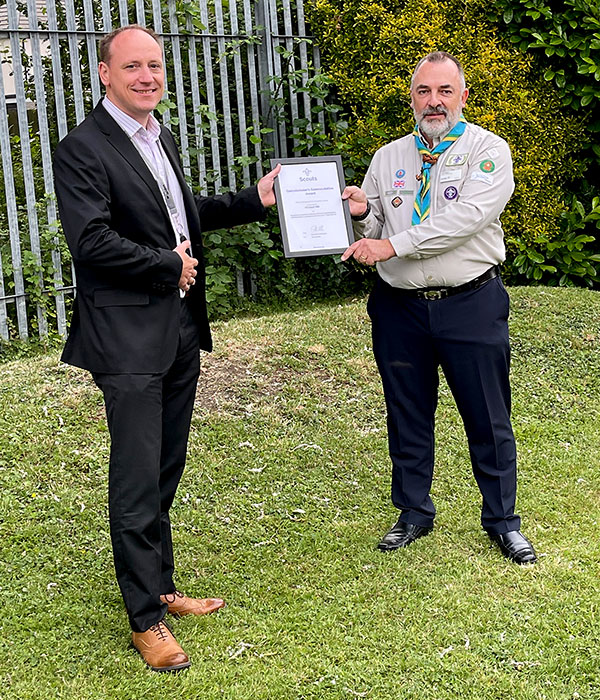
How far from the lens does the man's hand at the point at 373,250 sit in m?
4.31

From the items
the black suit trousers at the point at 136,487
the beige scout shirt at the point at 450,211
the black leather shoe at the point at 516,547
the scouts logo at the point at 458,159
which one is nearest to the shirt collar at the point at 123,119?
the black suit trousers at the point at 136,487

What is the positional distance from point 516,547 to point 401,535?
551mm

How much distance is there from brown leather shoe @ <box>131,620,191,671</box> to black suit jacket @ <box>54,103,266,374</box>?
1.00 metres

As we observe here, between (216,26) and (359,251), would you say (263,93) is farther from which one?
(359,251)

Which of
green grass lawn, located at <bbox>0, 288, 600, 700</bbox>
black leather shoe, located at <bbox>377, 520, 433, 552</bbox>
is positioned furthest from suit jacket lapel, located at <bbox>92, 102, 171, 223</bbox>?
black leather shoe, located at <bbox>377, 520, 433, 552</bbox>

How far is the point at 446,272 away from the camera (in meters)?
4.34

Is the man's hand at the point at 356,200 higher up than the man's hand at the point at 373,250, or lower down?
higher up

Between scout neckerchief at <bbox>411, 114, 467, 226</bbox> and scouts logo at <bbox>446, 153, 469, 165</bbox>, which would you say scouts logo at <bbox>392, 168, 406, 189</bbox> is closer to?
scout neckerchief at <bbox>411, 114, 467, 226</bbox>

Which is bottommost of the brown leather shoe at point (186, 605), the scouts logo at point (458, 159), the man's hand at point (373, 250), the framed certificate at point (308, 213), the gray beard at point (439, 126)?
the brown leather shoe at point (186, 605)

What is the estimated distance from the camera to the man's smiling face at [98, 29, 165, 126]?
11.7 feet

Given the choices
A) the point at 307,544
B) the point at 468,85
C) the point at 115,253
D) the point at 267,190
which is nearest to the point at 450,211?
the point at 267,190

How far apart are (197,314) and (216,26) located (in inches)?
190

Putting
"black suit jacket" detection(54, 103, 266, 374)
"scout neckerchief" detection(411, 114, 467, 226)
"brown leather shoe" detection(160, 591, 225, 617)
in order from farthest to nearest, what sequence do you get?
"scout neckerchief" detection(411, 114, 467, 226) < "brown leather shoe" detection(160, 591, 225, 617) < "black suit jacket" detection(54, 103, 266, 374)

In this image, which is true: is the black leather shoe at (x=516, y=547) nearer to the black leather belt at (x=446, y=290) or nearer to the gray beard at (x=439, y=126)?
the black leather belt at (x=446, y=290)
